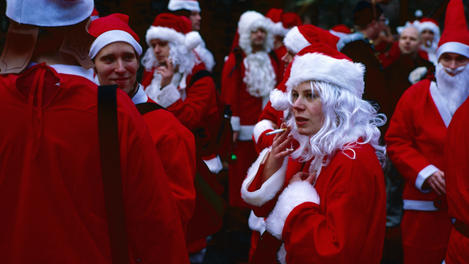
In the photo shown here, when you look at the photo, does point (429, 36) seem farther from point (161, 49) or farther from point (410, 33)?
point (161, 49)

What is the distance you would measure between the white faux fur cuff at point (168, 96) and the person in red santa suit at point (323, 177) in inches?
81.9

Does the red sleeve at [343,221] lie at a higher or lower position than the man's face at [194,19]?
lower

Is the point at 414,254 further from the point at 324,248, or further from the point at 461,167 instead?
the point at 324,248

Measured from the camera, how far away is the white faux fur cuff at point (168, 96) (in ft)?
15.8

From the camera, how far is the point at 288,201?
2.54 meters

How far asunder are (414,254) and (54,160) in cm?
350

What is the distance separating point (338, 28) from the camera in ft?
25.7

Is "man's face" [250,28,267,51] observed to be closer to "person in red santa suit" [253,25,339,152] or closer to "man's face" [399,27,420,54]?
"man's face" [399,27,420,54]

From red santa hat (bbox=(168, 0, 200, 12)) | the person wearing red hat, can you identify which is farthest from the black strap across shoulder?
the person wearing red hat

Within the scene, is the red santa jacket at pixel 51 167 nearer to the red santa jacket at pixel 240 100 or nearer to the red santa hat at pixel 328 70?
the red santa hat at pixel 328 70

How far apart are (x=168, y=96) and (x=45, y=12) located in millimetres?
3077

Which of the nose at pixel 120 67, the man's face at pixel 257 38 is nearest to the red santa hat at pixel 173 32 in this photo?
the man's face at pixel 257 38

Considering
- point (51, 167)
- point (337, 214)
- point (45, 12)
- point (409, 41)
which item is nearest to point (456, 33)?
point (337, 214)

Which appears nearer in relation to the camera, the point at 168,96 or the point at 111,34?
the point at 111,34
